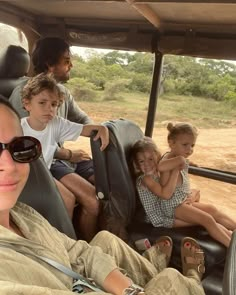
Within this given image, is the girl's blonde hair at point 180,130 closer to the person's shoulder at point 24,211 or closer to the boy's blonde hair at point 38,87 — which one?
the boy's blonde hair at point 38,87

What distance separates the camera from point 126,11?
2762 millimetres

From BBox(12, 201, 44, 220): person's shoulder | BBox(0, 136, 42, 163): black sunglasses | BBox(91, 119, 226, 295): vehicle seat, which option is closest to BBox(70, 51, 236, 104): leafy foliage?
BBox(91, 119, 226, 295): vehicle seat

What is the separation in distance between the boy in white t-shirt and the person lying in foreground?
743 millimetres

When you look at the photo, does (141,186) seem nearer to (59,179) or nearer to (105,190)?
(105,190)

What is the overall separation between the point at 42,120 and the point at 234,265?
160 centimetres

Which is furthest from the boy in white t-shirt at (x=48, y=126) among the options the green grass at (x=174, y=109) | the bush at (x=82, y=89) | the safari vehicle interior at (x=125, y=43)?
the bush at (x=82, y=89)

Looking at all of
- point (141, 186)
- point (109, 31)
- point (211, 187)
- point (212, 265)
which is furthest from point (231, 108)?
point (212, 265)

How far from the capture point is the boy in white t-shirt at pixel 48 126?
233 cm

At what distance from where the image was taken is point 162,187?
2.38 metres

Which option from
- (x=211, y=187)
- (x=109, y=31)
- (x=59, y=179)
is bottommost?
(x=211, y=187)

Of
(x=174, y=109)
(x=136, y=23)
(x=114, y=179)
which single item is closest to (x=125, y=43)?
(x=136, y=23)

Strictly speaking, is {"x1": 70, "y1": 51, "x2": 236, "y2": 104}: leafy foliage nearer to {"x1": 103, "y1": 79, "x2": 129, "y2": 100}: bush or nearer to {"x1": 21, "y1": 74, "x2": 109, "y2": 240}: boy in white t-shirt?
{"x1": 103, "y1": 79, "x2": 129, "y2": 100}: bush

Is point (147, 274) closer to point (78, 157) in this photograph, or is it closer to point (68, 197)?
point (68, 197)

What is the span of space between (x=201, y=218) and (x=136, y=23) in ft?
4.82
